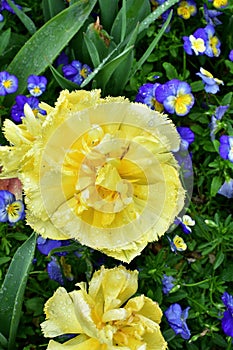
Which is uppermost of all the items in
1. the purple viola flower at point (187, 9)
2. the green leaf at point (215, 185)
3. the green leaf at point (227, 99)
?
the purple viola flower at point (187, 9)

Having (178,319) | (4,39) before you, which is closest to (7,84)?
(4,39)

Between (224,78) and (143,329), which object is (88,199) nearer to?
(143,329)

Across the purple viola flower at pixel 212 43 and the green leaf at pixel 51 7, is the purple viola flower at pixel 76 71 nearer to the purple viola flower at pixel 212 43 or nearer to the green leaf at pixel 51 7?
the green leaf at pixel 51 7

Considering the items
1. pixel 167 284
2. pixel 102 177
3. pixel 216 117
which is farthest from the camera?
pixel 216 117

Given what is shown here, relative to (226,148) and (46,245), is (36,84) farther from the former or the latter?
(226,148)

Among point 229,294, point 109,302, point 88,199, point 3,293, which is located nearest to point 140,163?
point 88,199

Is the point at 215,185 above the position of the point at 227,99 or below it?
below

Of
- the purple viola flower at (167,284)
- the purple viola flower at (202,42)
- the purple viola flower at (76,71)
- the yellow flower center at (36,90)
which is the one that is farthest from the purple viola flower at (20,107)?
the purple viola flower at (167,284)
